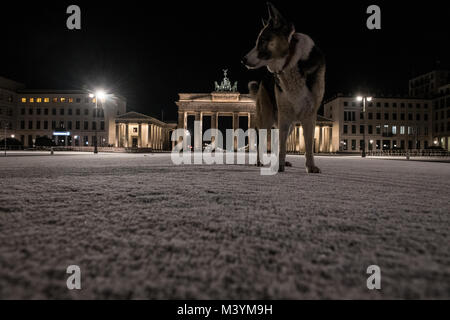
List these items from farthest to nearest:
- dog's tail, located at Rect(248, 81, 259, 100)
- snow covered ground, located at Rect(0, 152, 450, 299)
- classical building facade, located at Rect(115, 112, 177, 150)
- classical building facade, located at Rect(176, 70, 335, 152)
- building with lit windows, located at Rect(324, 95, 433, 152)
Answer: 1. building with lit windows, located at Rect(324, 95, 433, 152)
2. classical building facade, located at Rect(115, 112, 177, 150)
3. classical building facade, located at Rect(176, 70, 335, 152)
4. dog's tail, located at Rect(248, 81, 259, 100)
5. snow covered ground, located at Rect(0, 152, 450, 299)

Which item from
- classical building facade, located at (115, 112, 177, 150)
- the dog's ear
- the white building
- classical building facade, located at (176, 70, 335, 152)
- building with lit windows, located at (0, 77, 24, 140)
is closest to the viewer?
the dog's ear

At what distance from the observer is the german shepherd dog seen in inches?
169

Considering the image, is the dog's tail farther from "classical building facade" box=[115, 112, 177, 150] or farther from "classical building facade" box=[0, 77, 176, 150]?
"classical building facade" box=[0, 77, 176, 150]

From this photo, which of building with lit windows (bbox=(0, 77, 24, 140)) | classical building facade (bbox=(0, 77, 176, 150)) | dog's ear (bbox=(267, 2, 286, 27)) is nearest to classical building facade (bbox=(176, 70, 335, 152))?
classical building facade (bbox=(0, 77, 176, 150))

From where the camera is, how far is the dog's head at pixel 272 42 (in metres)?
4.24

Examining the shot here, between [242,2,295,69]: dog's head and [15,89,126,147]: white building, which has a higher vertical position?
[15,89,126,147]: white building

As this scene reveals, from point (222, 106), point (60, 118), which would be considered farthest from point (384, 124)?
point (60, 118)

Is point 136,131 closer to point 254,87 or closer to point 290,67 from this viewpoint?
point 254,87

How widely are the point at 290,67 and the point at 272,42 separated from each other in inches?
22.5

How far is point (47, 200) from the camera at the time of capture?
2.39 meters

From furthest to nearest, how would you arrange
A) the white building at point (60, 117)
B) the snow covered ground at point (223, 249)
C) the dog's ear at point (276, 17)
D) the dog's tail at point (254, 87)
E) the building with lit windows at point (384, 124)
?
1. the white building at point (60, 117)
2. the building with lit windows at point (384, 124)
3. the dog's tail at point (254, 87)
4. the dog's ear at point (276, 17)
5. the snow covered ground at point (223, 249)

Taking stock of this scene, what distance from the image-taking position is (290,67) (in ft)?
15.1

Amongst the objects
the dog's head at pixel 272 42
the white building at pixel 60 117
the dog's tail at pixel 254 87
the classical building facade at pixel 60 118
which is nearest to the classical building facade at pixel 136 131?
the classical building facade at pixel 60 118

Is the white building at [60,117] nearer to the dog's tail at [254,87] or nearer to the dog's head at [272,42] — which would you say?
the dog's tail at [254,87]
